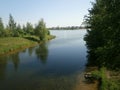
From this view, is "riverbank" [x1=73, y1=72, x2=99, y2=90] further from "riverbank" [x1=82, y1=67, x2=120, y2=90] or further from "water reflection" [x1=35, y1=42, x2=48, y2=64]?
"water reflection" [x1=35, y1=42, x2=48, y2=64]

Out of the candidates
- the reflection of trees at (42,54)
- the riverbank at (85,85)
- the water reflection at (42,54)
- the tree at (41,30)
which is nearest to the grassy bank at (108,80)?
the riverbank at (85,85)

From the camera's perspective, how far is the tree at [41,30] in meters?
102

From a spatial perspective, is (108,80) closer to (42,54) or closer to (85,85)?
(85,85)

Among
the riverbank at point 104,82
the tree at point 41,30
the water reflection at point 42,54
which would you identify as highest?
the tree at point 41,30

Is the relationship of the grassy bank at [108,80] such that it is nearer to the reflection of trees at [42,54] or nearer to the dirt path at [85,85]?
the dirt path at [85,85]

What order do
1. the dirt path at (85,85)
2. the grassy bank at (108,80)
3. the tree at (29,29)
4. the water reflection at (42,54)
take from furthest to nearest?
the tree at (29,29) → the water reflection at (42,54) → the dirt path at (85,85) → the grassy bank at (108,80)

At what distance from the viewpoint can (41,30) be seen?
103 meters

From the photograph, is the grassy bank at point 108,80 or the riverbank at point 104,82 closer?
the grassy bank at point 108,80

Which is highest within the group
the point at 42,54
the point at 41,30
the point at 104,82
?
the point at 41,30

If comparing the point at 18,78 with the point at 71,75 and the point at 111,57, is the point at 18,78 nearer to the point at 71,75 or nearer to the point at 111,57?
the point at 71,75

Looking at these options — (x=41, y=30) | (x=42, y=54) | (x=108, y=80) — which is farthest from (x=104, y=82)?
(x=41, y=30)

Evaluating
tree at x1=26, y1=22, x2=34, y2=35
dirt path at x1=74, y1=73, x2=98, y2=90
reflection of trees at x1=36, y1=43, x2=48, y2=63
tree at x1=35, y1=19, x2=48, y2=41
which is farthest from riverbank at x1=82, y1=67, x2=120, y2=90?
tree at x1=26, y1=22, x2=34, y2=35

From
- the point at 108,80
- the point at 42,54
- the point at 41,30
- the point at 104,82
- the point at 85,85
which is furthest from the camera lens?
the point at 41,30

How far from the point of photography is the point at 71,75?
32.2 m
